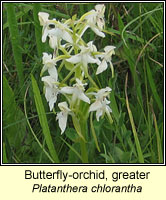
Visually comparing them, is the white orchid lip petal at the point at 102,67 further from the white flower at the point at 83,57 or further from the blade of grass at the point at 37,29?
the blade of grass at the point at 37,29

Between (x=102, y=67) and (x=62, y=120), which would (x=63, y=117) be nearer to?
(x=62, y=120)

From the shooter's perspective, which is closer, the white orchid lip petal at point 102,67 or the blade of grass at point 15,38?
the white orchid lip petal at point 102,67

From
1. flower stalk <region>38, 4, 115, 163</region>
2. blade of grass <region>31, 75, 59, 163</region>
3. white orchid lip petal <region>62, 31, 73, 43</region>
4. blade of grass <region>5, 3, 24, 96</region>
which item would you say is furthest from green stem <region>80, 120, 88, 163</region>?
blade of grass <region>5, 3, 24, 96</region>

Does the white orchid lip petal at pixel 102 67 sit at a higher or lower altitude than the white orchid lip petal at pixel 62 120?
higher

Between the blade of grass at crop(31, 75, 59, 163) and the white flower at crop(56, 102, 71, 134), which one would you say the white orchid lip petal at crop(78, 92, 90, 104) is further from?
the blade of grass at crop(31, 75, 59, 163)

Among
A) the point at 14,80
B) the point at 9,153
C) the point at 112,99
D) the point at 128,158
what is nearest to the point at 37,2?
the point at 14,80

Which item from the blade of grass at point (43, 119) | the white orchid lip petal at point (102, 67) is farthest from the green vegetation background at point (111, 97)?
the white orchid lip petal at point (102, 67)

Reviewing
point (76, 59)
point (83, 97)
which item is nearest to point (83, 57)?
point (76, 59)

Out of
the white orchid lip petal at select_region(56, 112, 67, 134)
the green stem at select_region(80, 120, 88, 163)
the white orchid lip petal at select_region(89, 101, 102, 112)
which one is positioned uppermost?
the white orchid lip petal at select_region(89, 101, 102, 112)
